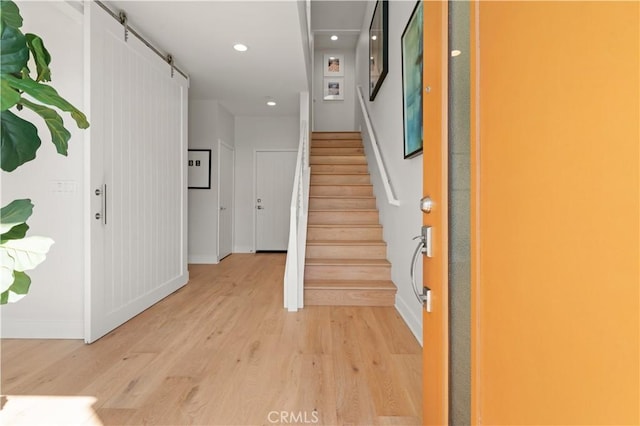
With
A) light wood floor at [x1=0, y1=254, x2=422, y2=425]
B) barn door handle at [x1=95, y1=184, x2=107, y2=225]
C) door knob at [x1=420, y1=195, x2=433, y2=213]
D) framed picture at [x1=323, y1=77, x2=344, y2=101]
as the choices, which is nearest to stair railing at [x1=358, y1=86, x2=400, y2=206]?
light wood floor at [x1=0, y1=254, x2=422, y2=425]

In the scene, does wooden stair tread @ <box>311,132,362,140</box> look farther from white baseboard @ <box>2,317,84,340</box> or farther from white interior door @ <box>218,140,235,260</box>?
white baseboard @ <box>2,317,84,340</box>

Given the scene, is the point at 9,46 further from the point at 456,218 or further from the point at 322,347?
the point at 322,347

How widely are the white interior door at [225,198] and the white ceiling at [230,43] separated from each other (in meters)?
0.93

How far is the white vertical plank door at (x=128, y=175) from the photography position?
2322mm

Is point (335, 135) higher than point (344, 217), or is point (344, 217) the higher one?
point (335, 135)

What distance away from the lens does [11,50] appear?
913mm

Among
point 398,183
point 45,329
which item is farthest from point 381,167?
point 45,329

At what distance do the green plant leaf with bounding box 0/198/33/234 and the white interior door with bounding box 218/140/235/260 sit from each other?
455cm

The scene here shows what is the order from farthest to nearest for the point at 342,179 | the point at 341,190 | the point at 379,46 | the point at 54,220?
the point at 342,179 < the point at 341,190 < the point at 379,46 < the point at 54,220

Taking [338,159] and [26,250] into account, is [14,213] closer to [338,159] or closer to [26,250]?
[26,250]

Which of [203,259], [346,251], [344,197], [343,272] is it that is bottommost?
[203,259]

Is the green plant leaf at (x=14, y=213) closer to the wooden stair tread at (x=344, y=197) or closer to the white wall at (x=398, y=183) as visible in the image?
the white wall at (x=398, y=183)

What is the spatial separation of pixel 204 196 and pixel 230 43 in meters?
2.84

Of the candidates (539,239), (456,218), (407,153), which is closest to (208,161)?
(407,153)
